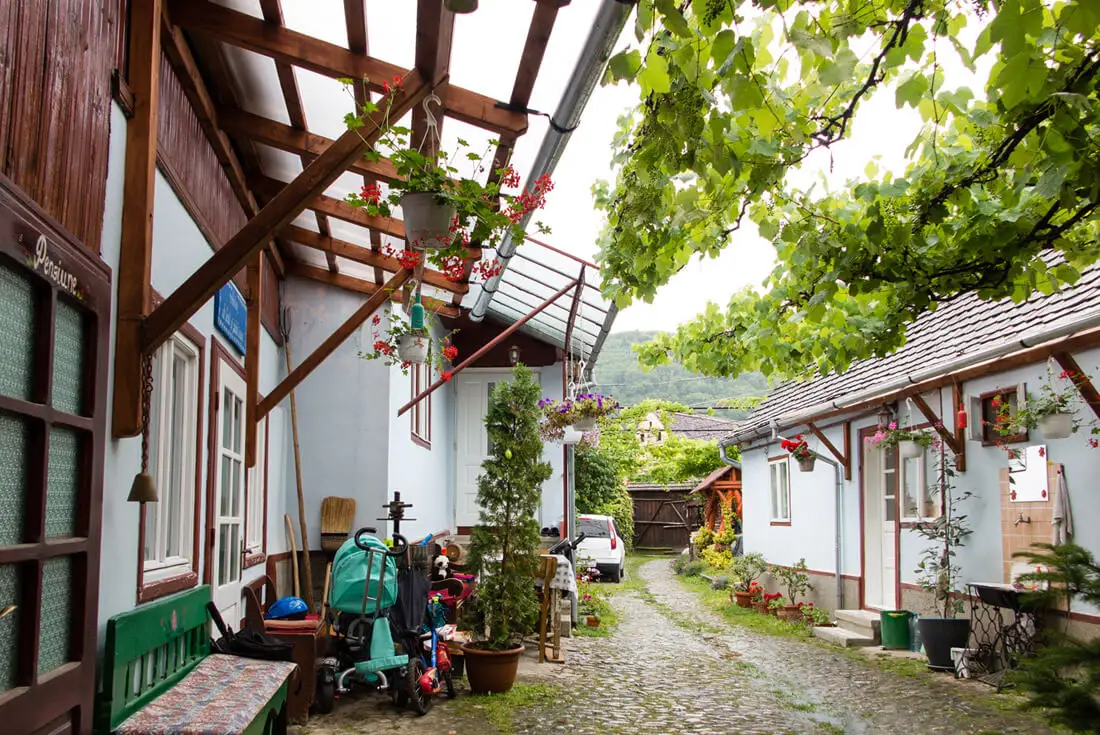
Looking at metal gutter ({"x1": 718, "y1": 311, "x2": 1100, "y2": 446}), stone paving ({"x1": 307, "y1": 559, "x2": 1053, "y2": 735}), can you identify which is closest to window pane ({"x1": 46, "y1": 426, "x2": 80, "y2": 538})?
stone paving ({"x1": 307, "y1": 559, "x2": 1053, "y2": 735})

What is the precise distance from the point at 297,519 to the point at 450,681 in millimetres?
3085

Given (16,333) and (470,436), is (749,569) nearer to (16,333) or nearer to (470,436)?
(470,436)

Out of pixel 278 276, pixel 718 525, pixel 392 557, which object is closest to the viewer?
pixel 392 557

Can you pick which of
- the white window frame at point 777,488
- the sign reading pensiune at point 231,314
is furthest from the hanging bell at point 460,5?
the white window frame at point 777,488

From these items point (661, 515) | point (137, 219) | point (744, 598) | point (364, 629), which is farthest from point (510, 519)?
point (661, 515)

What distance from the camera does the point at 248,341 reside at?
796cm

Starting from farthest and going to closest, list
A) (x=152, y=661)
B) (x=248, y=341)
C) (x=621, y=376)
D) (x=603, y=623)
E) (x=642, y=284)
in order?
(x=621, y=376) → (x=603, y=623) → (x=248, y=341) → (x=642, y=284) → (x=152, y=661)

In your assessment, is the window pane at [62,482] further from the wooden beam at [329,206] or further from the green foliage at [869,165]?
the wooden beam at [329,206]

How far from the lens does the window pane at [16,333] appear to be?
10.2ft

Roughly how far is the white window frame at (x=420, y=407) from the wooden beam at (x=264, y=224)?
251 inches

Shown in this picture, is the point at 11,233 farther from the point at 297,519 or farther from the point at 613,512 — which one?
the point at 613,512

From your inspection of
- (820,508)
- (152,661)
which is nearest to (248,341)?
(152,661)

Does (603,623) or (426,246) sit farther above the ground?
(426,246)

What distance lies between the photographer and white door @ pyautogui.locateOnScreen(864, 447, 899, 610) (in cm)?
1167
